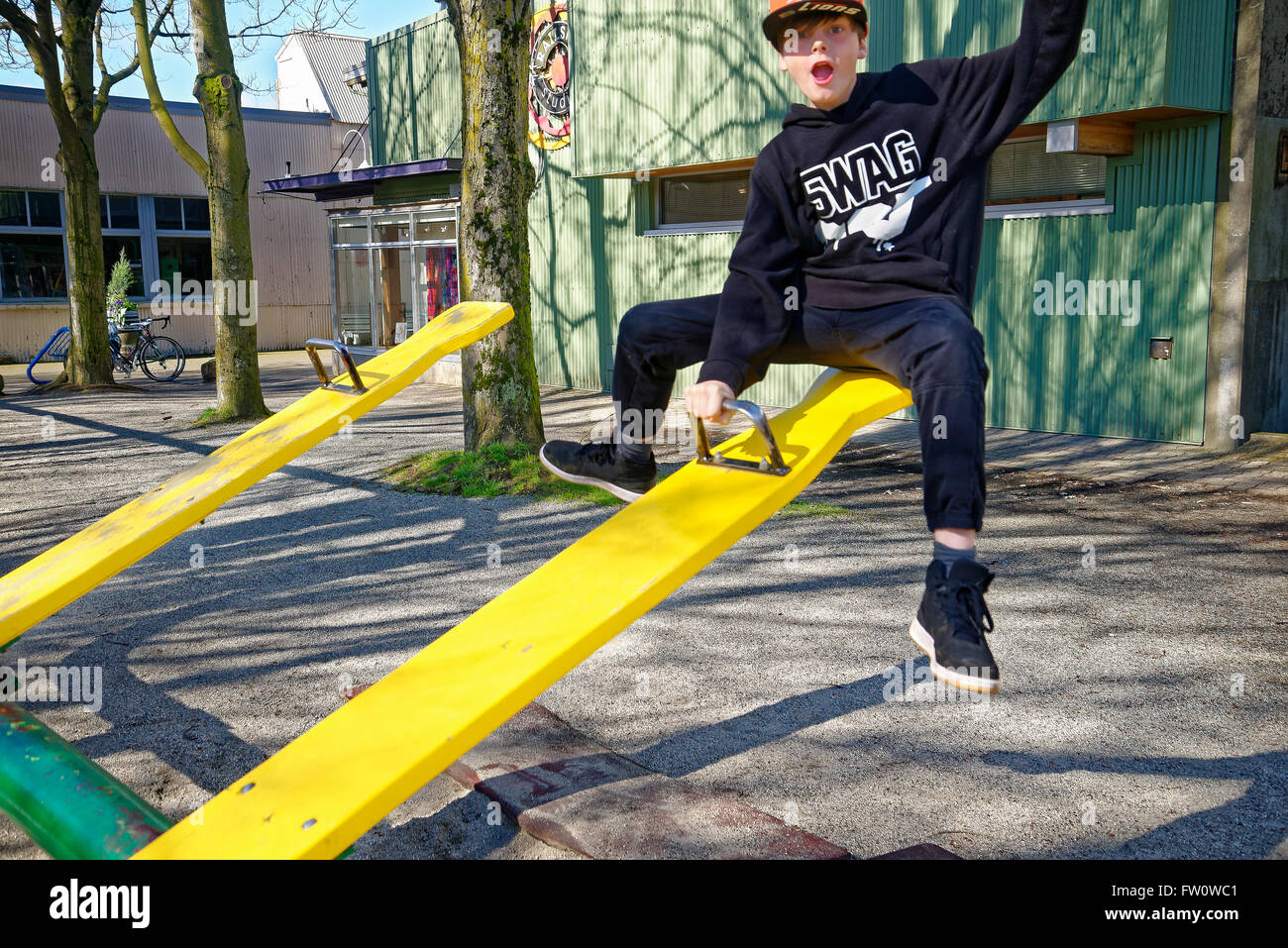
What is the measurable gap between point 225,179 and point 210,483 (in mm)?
10030

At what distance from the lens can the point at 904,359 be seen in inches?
104

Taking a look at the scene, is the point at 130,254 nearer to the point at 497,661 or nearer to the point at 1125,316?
the point at 1125,316

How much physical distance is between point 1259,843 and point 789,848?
4.66ft

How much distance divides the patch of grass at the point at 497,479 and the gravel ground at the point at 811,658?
23cm

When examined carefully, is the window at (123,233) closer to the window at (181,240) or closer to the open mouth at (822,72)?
the window at (181,240)

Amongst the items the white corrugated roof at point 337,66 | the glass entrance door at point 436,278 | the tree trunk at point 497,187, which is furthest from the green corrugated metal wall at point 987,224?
the white corrugated roof at point 337,66

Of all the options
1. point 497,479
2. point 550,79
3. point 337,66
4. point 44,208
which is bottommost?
point 497,479

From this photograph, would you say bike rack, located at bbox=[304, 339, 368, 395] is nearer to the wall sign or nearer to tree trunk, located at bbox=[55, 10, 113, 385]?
the wall sign

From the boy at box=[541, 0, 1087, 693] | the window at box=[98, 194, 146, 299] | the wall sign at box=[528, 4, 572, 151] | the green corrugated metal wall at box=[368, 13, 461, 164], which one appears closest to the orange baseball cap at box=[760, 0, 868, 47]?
the boy at box=[541, 0, 1087, 693]

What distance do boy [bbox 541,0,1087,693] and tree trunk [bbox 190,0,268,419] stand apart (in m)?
10.4

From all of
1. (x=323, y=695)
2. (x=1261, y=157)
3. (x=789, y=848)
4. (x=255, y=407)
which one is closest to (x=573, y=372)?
(x=255, y=407)

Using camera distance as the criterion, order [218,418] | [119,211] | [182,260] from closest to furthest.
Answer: [218,418], [119,211], [182,260]

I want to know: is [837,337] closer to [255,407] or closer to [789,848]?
[789,848]

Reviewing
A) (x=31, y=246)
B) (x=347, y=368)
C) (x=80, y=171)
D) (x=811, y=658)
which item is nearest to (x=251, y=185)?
(x=31, y=246)
